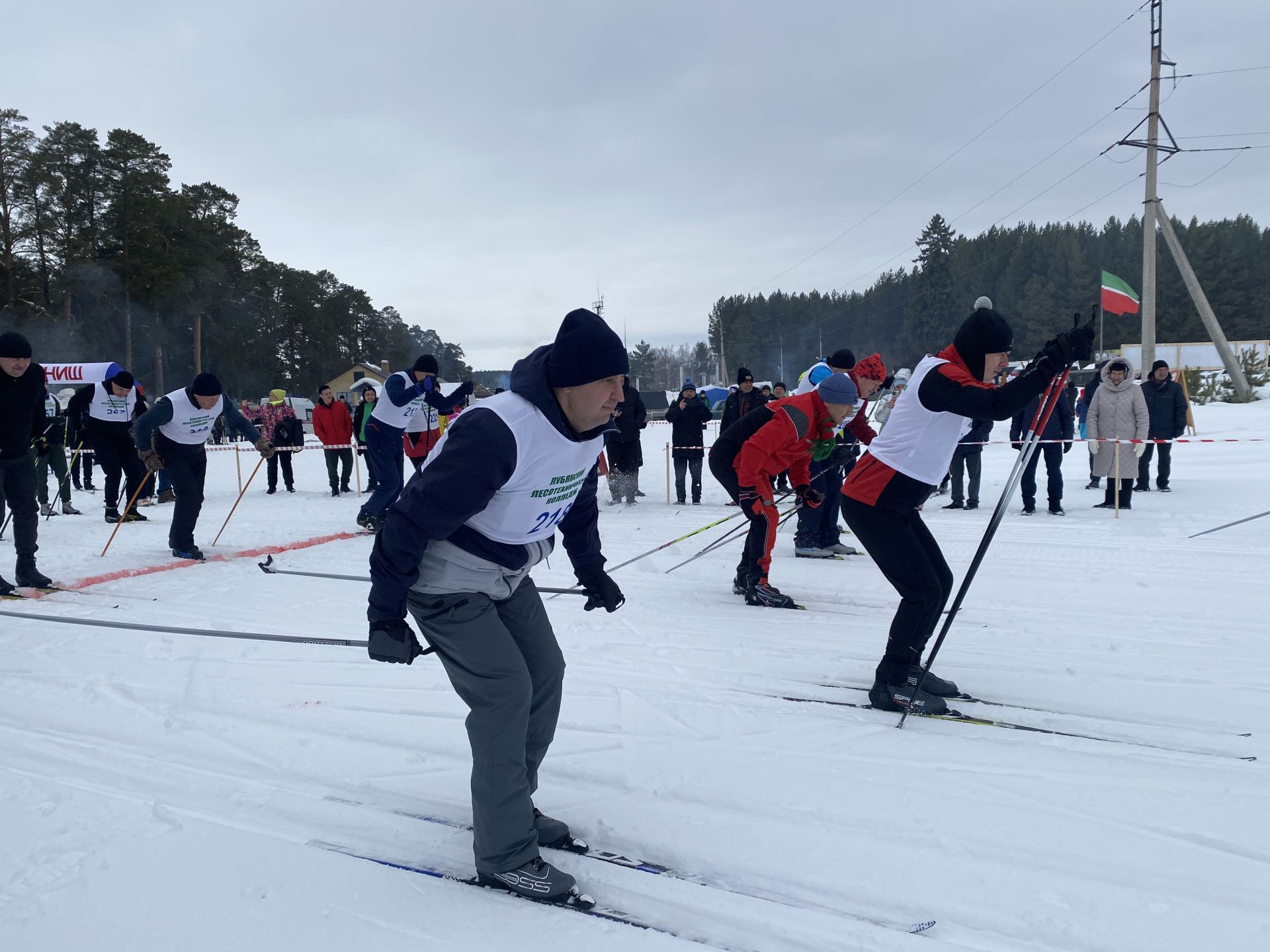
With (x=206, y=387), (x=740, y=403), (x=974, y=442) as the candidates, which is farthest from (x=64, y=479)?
(x=974, y=442)

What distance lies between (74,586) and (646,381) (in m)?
91.5

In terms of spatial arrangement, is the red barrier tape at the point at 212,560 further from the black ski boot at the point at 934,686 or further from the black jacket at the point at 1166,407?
the black jacket at the point at 1166,407

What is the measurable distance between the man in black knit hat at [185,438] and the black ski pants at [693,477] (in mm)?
5868

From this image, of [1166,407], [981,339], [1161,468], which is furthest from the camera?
[1161,468]

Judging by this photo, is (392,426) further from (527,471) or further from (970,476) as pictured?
(970,476)

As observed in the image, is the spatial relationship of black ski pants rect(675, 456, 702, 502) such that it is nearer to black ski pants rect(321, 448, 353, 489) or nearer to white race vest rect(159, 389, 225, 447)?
black ski pants rect(321, 448, 353, 489)

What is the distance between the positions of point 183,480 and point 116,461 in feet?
12.6

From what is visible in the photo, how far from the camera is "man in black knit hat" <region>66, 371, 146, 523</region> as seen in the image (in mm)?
10047

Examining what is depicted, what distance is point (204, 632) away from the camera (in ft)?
13.4

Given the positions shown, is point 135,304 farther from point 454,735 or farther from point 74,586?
point 454,735

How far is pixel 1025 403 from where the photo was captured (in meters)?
3.25

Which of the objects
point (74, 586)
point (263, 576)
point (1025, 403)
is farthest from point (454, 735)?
point (74, 586)

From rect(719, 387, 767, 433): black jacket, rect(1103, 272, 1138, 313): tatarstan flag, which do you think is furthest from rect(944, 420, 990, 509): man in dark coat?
rect(1103, 272, 1138, 313): tatarstan flag

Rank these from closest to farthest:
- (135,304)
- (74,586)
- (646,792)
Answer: (646,792) → (74,586) → (135,304)
